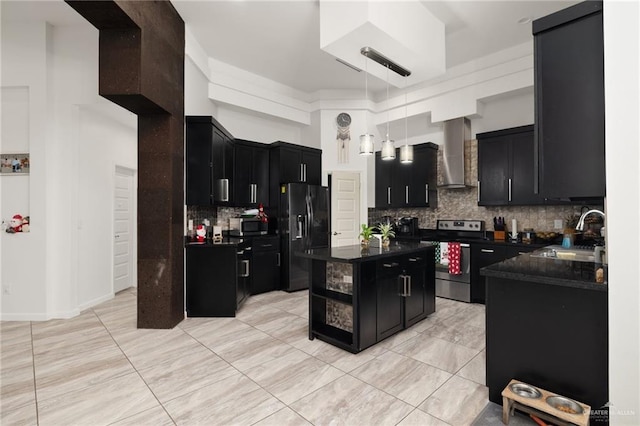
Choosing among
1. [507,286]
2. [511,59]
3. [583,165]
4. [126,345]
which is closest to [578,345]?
[507,286]

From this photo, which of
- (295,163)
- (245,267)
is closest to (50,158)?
(245,267)

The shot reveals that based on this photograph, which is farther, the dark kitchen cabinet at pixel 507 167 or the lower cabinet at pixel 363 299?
the dark kitchen cabinet at pixel 507 167

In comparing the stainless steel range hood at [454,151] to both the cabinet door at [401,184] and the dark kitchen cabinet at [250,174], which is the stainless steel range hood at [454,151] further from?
the dark kitchen cabinet at [250,174]

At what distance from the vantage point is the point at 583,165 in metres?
1.77

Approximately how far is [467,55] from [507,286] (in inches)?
163

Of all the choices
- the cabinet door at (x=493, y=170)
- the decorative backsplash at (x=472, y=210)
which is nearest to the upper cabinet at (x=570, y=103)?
the cabinet door at (x=493, y=170)

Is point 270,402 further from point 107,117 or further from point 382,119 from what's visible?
point 382,119

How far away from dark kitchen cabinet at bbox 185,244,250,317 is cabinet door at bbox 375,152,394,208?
10.6ft

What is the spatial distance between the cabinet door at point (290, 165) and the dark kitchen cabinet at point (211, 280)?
1.93 meters

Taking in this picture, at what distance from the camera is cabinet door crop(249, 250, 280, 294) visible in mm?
4980

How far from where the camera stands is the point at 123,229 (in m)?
5.45

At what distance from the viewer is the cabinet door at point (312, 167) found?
5738 millimetres

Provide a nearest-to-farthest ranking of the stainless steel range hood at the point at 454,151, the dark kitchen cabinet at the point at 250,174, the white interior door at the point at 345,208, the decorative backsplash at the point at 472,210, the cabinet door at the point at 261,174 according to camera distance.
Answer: the decorative backsplash at the point at 472,210
the dark kitchen cabinet at the point at 250,174
the stainless steel range hood at the point at 454,151
the cabinet door at the point at 261,174
the white interior door at the point at 345,208

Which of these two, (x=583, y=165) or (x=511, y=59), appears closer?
(x=583, y=165)
